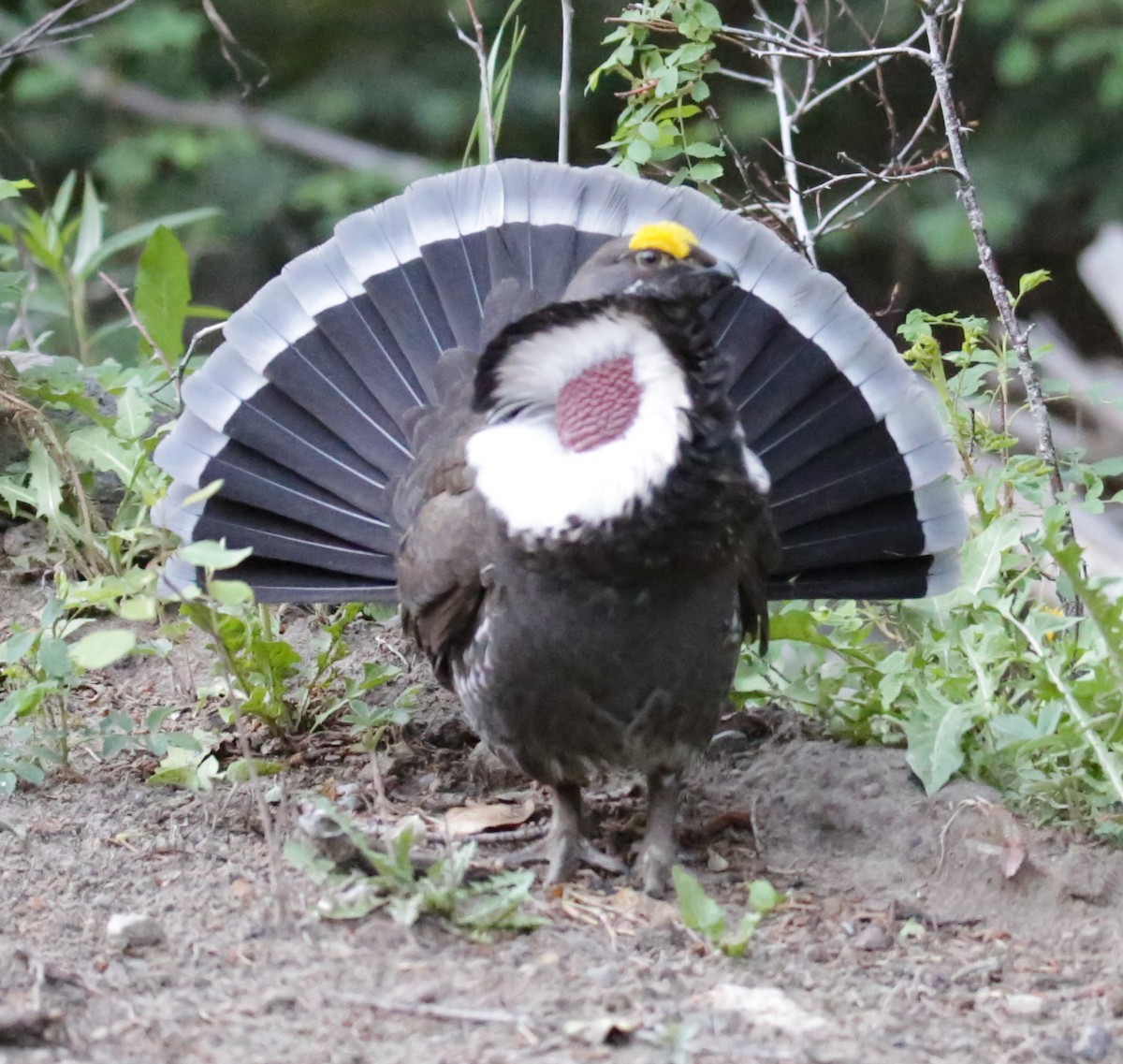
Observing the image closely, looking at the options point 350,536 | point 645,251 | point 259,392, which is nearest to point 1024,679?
point 645,251

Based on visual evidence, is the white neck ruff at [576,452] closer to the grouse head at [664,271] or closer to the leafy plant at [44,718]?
the grouse head at [664,271]

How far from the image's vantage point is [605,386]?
125 inches

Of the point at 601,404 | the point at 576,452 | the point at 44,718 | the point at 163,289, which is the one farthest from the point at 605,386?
the point at 163,289

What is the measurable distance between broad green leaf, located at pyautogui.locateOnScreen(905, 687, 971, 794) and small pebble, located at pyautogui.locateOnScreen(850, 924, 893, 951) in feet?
1.43

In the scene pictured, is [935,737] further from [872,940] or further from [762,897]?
[762,897]

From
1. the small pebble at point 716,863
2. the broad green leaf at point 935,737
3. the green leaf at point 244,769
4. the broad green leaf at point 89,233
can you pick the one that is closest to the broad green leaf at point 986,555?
the broad green leaf at point 935,737

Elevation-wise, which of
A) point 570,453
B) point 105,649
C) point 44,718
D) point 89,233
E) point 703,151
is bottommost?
point 44,718

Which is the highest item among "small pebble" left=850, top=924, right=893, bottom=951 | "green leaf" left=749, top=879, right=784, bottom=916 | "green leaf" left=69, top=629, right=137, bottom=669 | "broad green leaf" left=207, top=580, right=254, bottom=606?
"broad green leaf" left=207, top=580, right=254, bottom=606

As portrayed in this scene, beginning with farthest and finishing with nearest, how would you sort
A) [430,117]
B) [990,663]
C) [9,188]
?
[430,117]
[9,188]
[990,663]

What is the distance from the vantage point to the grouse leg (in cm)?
344

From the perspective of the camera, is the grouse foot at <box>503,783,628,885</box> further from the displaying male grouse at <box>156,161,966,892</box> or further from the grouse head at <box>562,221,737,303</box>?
the grouse head at <box>562,221,737,303</box>

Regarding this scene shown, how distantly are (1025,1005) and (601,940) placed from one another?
0.76 meters

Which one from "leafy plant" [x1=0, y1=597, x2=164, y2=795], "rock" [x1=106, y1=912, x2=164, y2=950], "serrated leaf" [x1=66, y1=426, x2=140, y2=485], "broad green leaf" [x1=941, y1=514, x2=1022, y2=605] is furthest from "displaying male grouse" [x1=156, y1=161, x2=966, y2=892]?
"rock" [x1=106, y1=912, x2=164, y2=950]

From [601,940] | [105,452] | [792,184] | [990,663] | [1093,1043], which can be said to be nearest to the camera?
[1093,1043]
